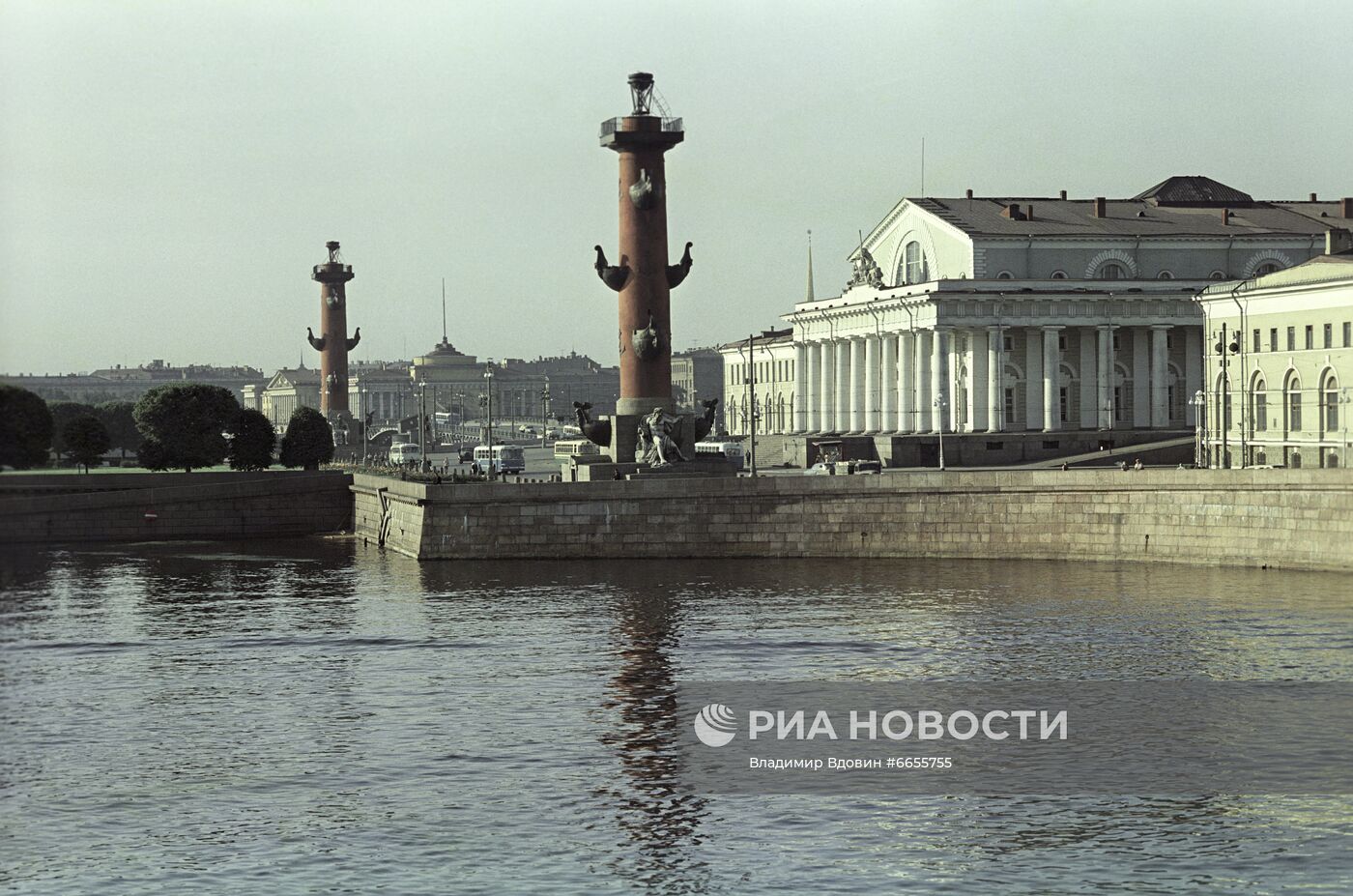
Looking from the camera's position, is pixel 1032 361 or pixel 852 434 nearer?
pixel 1032 361

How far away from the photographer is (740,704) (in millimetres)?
29359

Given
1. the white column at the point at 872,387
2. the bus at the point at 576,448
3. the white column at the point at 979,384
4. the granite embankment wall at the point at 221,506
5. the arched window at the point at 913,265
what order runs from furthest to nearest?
the white column at the point at 872,387
the arched window at the point at 913,265
the white column at the point at 979,384
the bus at the point at 576,448
the granite embankment wall at the point at 221,506

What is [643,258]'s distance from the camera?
57938 millimetres

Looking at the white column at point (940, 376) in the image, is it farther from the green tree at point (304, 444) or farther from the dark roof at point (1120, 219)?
the green tree at point (304, 444)

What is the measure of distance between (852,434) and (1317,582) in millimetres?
47073

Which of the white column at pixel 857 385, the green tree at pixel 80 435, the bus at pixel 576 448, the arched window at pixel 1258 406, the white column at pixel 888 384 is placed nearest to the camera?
the green tree at pixel 80 435

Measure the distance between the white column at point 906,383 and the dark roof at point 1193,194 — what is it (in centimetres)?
1693

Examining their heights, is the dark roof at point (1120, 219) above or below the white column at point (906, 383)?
above

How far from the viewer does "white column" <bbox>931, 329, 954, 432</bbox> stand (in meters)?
82.3

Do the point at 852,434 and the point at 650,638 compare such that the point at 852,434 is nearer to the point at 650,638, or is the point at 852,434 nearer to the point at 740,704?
the point at 650,638

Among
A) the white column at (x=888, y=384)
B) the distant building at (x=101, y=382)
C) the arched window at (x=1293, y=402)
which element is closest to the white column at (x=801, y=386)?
the white column at (x=888, y=384)

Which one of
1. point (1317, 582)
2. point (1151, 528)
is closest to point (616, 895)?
point (1317, 582)

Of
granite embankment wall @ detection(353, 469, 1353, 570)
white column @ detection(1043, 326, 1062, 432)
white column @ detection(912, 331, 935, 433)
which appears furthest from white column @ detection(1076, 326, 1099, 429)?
granite embankment wall @ detection(353, 469, 1353, 570)

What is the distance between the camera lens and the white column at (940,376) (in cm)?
8231
